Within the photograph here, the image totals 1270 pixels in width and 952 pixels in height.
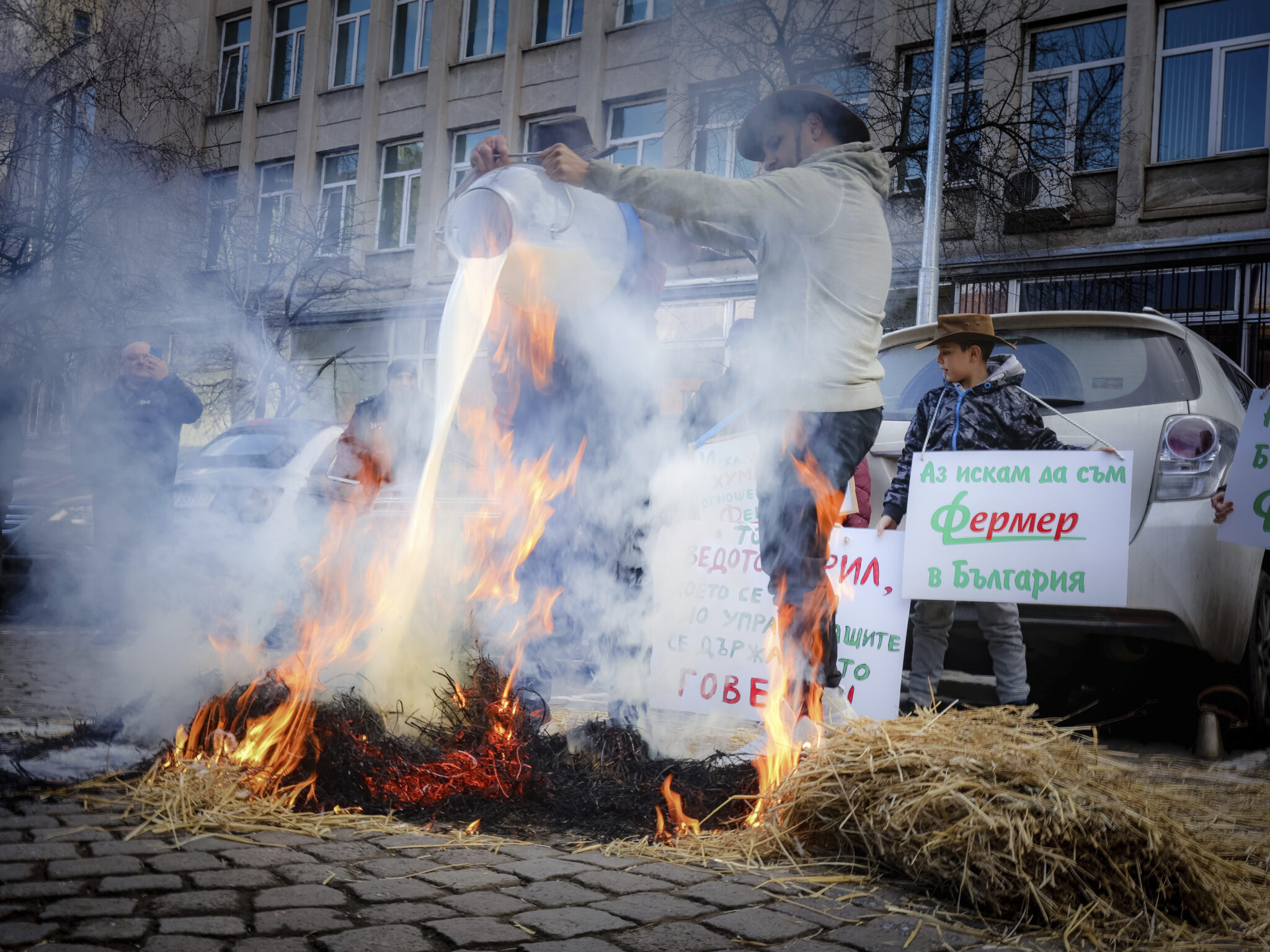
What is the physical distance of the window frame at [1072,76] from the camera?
1484cm

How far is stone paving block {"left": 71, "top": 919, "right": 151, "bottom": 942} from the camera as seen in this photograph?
2.03 m

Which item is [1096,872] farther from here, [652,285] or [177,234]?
[177,234]

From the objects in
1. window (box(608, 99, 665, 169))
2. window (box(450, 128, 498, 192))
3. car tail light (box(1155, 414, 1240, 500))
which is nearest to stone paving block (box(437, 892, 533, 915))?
car tail light (box(1155, 414, 1240, 500))

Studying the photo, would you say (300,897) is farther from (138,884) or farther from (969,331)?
(969,331)

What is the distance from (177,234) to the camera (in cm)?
626

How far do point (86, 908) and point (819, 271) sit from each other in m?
2.53

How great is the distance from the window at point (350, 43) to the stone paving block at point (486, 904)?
16506mm

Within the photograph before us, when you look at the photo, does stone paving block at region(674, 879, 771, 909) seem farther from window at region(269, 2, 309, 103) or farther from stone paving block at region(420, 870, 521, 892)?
window at region(269, 2, 309, 103)

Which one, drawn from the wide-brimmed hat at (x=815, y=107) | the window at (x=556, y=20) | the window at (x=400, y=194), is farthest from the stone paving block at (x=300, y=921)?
the window at (x=556, y=20)

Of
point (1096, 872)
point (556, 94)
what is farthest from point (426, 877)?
point (556, 94)

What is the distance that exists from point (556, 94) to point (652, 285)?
15579 mm

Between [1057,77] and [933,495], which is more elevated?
[1057,77]

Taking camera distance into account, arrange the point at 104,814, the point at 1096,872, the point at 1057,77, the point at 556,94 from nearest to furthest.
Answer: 1. the point at 1096,872
2. the point at 104,814
3. the point at 1057,77
4. the point at 556,94

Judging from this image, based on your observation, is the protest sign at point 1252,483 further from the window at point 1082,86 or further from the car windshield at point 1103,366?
the window at point 1082,86
